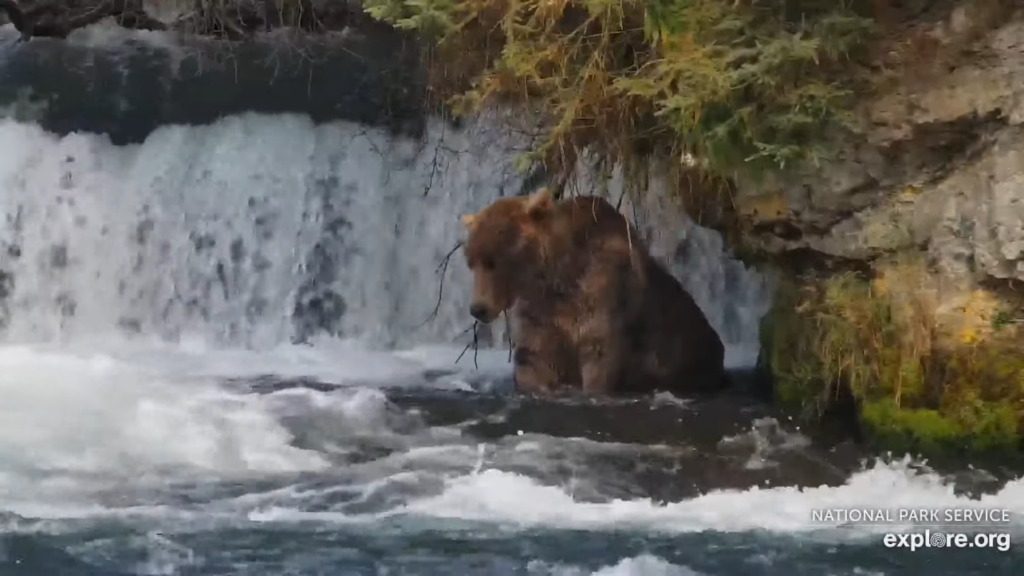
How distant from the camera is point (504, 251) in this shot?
19.2ft

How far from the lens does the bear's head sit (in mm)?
5824

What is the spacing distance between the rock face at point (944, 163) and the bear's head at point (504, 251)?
3.95 feet

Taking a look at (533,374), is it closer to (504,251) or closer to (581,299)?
(581,299)

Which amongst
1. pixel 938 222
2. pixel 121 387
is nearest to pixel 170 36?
pixel 121 387

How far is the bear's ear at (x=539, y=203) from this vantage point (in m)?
5.79

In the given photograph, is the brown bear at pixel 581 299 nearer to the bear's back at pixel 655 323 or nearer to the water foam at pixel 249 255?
the bear's back at pixel 655 323

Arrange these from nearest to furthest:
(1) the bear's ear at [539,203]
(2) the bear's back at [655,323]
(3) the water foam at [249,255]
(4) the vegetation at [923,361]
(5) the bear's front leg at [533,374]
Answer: (4) the vegetation at [923,361]
(1) the bear's ear at [539,203]
(2) the bear's back at [655,323]
(5) the bear's front leg at [533,374]
(3) the water foam at [249,255]

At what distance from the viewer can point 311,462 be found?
471 cm

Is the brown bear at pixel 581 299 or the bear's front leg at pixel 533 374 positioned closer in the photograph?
the brown bear at pixel 581 299

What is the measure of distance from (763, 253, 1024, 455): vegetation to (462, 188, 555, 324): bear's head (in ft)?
4.68

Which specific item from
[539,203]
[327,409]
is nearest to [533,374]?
[539,203]

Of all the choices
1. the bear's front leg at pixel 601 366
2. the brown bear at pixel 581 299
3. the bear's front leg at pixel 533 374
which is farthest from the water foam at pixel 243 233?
the bear's front leg at pixel 601 366

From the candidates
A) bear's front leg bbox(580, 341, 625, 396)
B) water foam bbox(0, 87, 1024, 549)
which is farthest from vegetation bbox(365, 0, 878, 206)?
water foam bbox(0, 87, 1024, 549)

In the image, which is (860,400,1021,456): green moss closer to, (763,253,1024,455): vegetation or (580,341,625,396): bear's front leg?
(763,253,1024,455): vegetation
